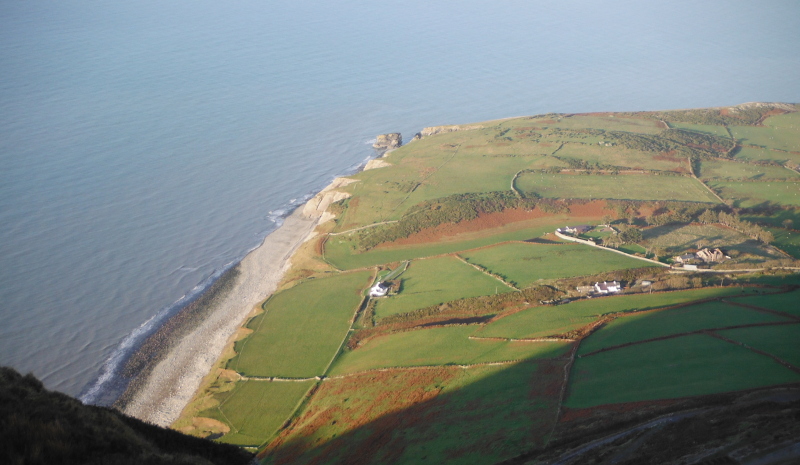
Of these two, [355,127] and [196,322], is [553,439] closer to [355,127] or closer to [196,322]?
[196,322]

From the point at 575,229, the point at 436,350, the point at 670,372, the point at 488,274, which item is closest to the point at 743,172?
the point at 575,229

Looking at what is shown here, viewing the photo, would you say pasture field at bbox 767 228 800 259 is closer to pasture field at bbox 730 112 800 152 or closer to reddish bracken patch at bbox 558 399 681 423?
reddish bracken patch at bbox 558 399 681 423

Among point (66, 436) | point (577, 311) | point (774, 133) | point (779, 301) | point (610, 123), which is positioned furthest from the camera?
point (610, 123)

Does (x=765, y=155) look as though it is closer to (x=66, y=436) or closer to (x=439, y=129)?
(x=439, y=129)

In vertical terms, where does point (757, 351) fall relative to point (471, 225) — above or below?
below

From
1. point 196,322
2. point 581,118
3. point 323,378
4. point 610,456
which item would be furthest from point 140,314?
point 581,118

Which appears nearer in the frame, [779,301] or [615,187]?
[779,301]

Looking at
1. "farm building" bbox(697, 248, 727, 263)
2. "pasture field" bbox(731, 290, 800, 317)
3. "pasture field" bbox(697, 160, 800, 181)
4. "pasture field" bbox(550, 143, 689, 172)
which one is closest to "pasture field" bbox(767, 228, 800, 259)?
"farm building" bbox(697, 248, 727, 263)

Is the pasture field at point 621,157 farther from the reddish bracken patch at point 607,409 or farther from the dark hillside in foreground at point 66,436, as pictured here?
the dark hillside in foreground at point 66,436
